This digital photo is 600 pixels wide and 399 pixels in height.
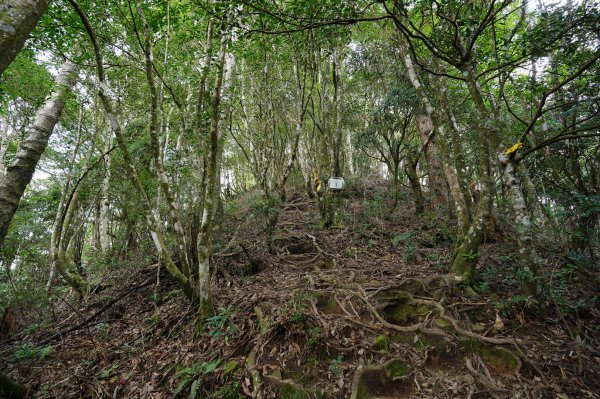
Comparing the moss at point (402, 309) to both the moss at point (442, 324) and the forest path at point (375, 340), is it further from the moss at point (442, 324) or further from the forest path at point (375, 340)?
the moss at point (442, 324)

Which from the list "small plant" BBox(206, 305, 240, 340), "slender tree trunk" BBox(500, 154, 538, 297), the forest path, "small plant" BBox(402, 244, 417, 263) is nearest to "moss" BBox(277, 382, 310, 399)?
the forest path

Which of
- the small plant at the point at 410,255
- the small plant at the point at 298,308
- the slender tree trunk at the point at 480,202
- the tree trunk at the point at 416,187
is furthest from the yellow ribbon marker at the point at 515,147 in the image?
the tree trunk at the point at 416,187

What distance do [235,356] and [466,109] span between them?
10740mm

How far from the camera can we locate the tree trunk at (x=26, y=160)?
10.2ft

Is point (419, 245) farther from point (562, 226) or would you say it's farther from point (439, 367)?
point (439, 367)

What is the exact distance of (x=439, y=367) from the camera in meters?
3.79

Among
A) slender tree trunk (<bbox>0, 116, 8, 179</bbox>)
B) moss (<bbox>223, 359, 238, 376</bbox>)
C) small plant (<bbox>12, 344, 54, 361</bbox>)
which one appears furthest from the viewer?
slender tree trunk (<bbox>0, 116, 8, 179</bbox>)

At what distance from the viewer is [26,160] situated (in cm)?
351

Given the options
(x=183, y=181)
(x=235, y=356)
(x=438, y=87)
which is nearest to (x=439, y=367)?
(x=235, y=356)

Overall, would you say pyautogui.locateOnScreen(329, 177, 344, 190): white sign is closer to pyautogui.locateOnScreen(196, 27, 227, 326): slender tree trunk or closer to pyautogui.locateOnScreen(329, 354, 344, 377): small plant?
pyautogui.locateOnScreen(196, 27, 227, 326): slender tree trunk

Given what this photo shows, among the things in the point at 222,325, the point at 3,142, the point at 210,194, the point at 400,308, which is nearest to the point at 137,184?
the point at 210,194

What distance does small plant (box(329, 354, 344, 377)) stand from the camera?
3703mm

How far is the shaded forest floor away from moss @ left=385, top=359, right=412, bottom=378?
0.04 ft

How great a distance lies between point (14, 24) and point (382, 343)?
513 cm
